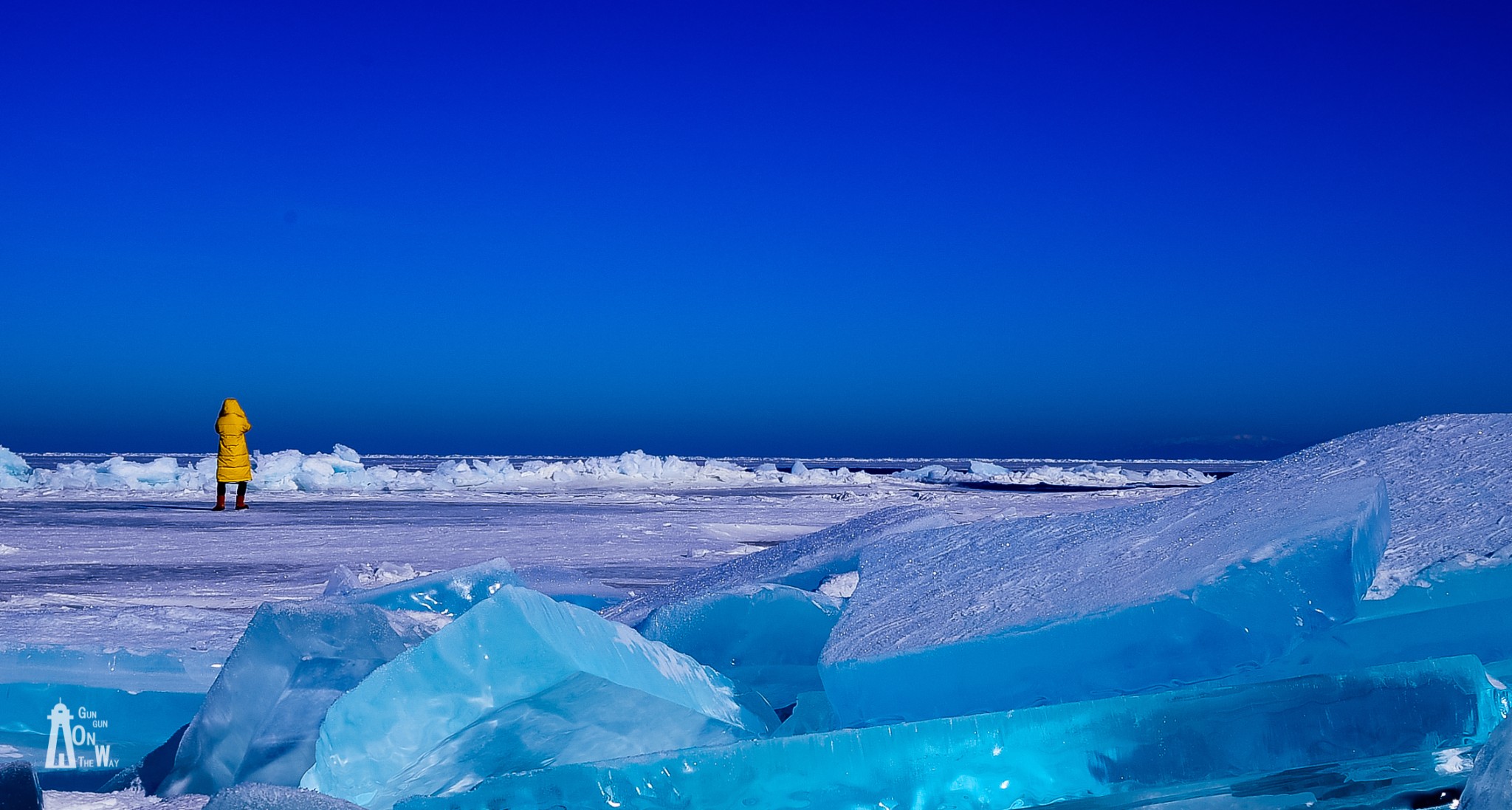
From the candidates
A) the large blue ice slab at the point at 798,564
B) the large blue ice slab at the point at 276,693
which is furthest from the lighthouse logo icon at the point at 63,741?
the large blue ice slab at the point at 798,564

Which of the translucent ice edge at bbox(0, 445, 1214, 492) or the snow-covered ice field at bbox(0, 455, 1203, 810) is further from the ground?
the translucent ice edge at bbox(0, 445, 1214, 492)

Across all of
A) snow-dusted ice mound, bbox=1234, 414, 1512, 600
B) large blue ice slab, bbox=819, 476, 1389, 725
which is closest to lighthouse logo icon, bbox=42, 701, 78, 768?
large blue ice slab, bbox=819, 476, 1389, 725

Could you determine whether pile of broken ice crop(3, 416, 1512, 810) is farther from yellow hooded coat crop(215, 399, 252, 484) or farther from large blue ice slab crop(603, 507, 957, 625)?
yellow hooded coat crop(215, 399, 252, 484)

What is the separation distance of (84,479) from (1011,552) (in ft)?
48.8

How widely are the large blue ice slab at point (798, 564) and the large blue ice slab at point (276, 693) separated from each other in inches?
35.2

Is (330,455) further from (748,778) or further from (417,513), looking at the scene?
(748,778)

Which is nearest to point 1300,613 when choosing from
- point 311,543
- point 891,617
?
point 891,617

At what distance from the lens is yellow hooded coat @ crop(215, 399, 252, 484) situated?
9.28 metres

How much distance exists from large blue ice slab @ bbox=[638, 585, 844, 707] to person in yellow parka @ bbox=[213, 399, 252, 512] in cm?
812

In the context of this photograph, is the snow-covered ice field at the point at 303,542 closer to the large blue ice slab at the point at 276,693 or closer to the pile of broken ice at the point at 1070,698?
the large blue ice slab at the point at 276,693

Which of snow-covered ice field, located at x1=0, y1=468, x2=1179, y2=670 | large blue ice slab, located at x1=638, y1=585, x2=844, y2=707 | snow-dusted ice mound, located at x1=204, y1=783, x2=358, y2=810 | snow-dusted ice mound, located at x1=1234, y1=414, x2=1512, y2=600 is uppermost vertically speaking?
snow-dusted ice mound, located at x1=1234, y1=414, x2=1512, y2=600

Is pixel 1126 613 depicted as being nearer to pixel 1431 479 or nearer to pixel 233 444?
pixel 1431 479

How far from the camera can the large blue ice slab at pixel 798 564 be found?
2.92 m

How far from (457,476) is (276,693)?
1407cm
